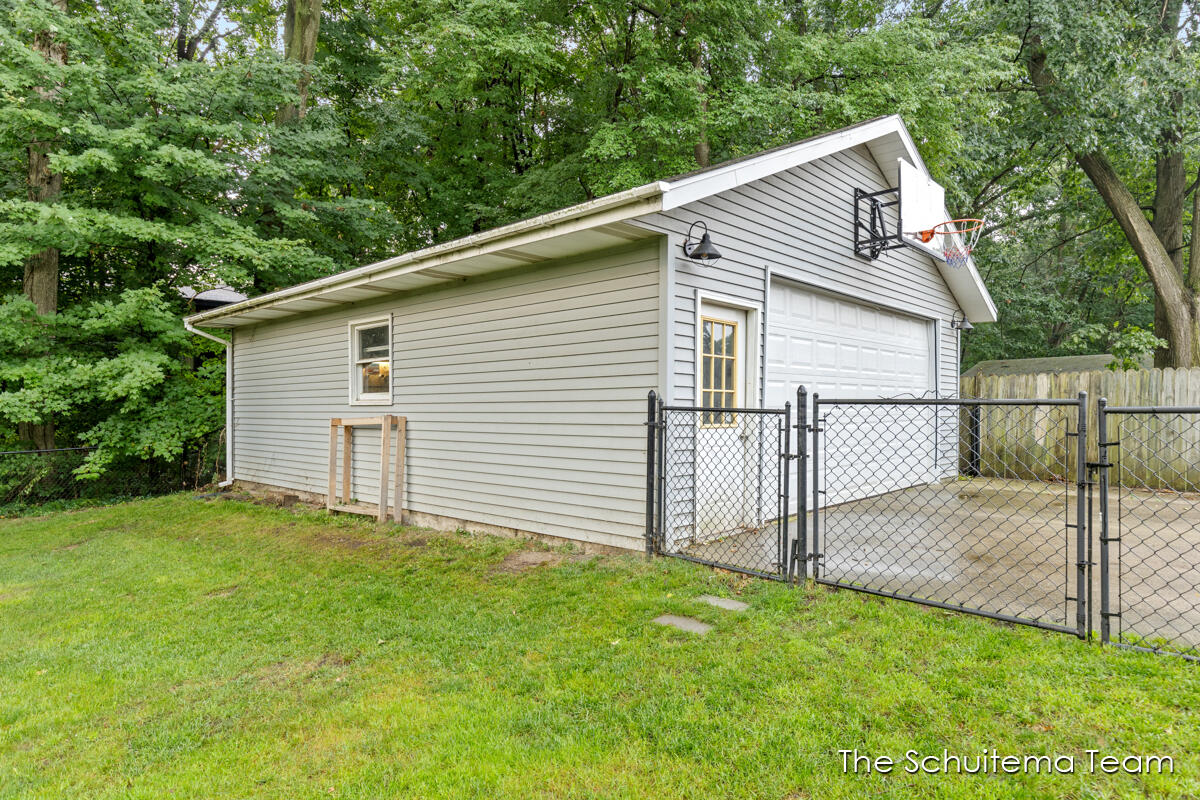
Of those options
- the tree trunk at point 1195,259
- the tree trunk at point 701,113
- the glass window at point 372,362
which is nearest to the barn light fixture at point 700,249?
the glass window at point 372,362

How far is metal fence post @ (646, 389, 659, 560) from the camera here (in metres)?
4.42

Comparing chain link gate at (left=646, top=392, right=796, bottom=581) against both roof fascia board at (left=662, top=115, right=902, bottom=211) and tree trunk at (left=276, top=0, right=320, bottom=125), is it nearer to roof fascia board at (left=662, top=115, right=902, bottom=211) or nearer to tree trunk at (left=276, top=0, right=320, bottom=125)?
roof fascia board at (left=662, top=115, right=902, bottom=211)

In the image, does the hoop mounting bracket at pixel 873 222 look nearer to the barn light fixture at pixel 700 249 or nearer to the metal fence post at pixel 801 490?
the barn light fixture at pixel 700 249

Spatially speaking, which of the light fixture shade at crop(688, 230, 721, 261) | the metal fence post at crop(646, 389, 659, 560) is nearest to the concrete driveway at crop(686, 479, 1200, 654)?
the metal fence post at crop(646, 389, 659, 560)

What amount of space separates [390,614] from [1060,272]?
1991 cm

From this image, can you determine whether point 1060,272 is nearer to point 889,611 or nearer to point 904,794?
point 889,611

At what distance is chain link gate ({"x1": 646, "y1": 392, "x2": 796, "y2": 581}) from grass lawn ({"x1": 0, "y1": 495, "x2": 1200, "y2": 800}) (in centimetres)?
34

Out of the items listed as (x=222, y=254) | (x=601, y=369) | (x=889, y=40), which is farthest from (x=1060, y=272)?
(x=222, y=254)

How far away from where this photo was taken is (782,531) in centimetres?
394

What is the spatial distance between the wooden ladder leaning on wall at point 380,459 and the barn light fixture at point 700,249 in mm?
3841

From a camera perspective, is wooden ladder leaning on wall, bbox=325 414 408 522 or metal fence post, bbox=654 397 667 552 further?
wooden ladder leaning on wall, bbox=325 414 408 522

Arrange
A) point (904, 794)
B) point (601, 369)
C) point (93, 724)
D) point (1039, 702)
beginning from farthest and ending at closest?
1. point (601, 369)
2. point (93, 724)
3. point (1039, 702)
4. point (904, 794)

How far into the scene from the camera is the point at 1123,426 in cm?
841

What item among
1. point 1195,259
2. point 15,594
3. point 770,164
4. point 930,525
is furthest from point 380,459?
point 1195,259
